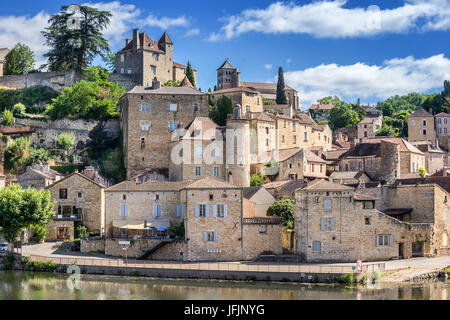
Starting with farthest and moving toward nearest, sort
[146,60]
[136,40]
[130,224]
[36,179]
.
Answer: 1. [136,40]
2. [146,60]
3. [36,179]
4. [130,224]

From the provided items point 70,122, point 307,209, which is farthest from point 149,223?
point 70,122

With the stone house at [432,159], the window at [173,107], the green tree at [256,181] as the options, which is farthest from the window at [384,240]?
the stone house at [432,159]

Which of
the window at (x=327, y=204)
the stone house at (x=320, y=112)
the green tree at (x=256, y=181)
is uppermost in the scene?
the stone house at (x=320, y=112)

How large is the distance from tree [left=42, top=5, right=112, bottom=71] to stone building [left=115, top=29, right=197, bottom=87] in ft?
16.3

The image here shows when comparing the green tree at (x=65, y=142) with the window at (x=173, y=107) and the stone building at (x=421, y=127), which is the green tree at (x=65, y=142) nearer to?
the window at (x=173, y=107)

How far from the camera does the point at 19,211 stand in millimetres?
46469

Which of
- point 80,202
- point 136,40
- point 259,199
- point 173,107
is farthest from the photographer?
point 136,40

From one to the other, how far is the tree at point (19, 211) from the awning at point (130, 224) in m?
5.06

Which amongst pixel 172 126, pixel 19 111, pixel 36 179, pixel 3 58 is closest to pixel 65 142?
pixel 19 111

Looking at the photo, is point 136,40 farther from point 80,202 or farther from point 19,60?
point 80,202

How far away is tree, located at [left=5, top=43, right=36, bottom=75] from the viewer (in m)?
85.3

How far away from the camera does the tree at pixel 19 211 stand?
46.3 metres

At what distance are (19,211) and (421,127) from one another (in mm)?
69682
